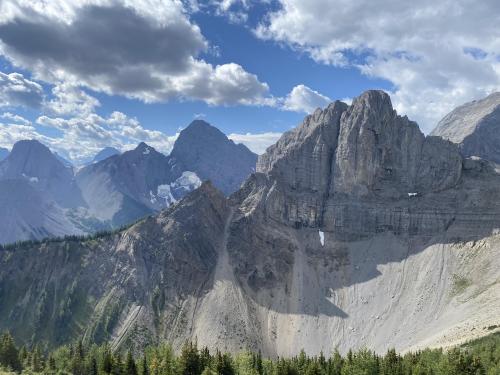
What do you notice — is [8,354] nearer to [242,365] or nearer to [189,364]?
[189,364]

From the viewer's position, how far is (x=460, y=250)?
193500 mm

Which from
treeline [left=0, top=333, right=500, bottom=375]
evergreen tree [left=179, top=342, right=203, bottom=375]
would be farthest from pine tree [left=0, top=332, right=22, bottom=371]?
evergreen tree [left=179, top=342, right=203, bottom=375]

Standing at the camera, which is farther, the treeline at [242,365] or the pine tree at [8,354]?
the pine tree at [8,354]

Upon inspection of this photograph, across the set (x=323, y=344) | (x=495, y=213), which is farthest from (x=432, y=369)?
(x=495, y=213)

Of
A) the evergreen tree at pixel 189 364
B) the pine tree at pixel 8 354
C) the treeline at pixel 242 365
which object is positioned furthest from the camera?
the pine tree at pixel 8 354

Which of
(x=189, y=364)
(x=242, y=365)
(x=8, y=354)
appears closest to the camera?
(x=189, y=364)

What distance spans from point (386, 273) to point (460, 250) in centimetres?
3111

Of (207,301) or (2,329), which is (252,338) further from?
(2,329)

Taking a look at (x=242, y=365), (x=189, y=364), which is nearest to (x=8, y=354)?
(x=189, y=364)

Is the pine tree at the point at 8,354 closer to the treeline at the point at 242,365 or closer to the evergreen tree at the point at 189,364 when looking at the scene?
the treeline at the point at 242,365

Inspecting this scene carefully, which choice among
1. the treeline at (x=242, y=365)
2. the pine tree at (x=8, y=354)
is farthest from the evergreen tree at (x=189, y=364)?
the pine tree at (x=8, y=354)

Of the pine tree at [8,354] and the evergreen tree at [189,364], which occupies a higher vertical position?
the evergreen tree at [189,364]

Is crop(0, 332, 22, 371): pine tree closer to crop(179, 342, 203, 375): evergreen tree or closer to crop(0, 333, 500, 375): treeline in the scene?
crop(0, 333, 500, 375): treeline

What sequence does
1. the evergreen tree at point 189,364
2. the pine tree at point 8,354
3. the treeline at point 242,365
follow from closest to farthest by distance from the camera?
1. the treeline at point 242,365
2. the evergreen tree at point 189,364
3. the pine tree at point 8,354
